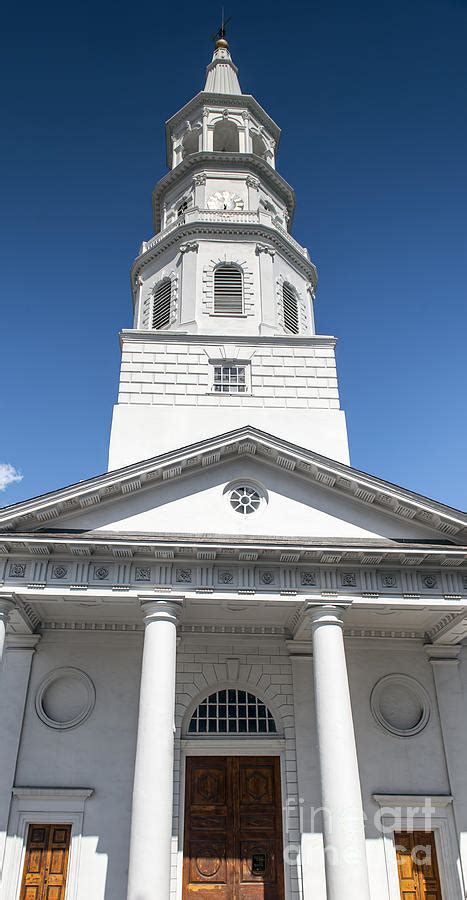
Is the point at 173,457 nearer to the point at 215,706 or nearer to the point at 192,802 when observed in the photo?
the point at 215,706

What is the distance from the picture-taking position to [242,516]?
15.7m

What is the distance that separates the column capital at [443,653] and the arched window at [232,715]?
4208 mm

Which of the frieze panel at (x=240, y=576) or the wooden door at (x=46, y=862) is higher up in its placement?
the frieze panel at (x=240, y=576)

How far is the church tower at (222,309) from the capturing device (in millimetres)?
21234

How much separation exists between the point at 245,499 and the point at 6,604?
562 cm

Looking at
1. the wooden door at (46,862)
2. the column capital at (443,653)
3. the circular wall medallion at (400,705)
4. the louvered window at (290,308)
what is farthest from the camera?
the louvered window at (290,308)

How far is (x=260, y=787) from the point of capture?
16.0 m

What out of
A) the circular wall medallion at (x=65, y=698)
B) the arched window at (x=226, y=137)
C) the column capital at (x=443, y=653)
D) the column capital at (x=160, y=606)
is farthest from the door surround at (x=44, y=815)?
the arched window at (x=226, y=137)

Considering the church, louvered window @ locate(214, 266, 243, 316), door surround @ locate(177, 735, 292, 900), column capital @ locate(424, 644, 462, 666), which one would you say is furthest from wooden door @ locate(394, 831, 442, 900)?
louvered window @ locate(214, 266, 243, 316)

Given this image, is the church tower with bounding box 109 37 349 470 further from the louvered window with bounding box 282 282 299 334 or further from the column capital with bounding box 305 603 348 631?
the column capital with bounding box 305 603 348 631

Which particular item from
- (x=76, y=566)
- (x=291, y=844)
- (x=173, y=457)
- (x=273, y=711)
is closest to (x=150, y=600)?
(x=76, y=566)

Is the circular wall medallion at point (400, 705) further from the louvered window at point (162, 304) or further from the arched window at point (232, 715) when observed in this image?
the louvered window at point (162, 304)

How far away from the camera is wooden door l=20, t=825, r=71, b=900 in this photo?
47.8ft

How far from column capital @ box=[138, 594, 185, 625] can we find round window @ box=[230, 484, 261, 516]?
266cm
